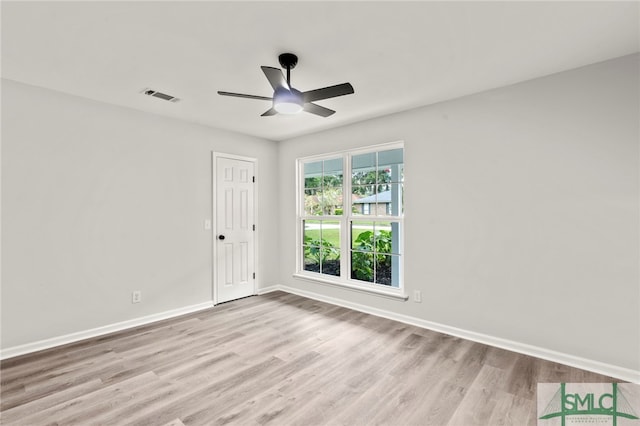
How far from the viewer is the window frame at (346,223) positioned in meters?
3.81

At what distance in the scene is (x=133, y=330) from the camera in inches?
134

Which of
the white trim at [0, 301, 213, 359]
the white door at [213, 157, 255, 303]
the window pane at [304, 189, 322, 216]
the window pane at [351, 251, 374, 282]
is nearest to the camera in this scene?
the white trim at [0, 301, 213, 359]

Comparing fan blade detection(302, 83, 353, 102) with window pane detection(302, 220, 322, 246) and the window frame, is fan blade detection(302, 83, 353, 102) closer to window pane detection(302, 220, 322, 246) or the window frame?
the window frame

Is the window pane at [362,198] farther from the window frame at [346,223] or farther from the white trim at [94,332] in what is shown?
the white trim at [94,332]

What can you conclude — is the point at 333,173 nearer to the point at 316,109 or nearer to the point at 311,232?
the point at 311,232

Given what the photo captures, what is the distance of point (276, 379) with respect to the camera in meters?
2.41

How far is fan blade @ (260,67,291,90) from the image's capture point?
208 cm

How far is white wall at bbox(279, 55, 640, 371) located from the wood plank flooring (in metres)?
0.37

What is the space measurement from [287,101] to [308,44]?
0.43 m

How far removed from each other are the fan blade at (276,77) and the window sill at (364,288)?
2686 millimetres

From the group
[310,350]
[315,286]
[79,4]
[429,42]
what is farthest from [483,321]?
[79,4]

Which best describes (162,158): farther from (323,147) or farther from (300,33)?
(300,33)

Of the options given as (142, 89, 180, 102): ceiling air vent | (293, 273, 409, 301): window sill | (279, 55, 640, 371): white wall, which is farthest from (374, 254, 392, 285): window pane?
(142, 89, 180, 102): ceiling air vent

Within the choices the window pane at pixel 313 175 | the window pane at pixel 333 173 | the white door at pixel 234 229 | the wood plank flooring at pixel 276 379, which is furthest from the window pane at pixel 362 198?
the white door at pixel 234 229
